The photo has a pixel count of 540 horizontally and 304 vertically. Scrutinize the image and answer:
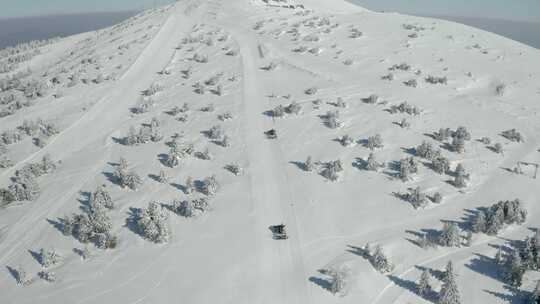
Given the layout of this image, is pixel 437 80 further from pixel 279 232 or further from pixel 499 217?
pixel 279 232

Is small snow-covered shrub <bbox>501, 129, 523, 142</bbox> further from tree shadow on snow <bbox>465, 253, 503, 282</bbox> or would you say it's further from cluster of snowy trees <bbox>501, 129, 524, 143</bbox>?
tree shadow on snow <bbox>465, 253, 503, 282</bbox>

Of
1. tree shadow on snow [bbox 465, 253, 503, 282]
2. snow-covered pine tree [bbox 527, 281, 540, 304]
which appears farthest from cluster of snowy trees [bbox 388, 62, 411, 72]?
snow-covered pine tree [bbox 527, 281, 540, 304]

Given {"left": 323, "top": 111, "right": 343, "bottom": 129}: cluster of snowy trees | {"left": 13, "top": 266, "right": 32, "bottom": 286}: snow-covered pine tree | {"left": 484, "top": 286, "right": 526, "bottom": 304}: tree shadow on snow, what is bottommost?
{"left": 13, "top": 266, "right": 32, "bottom": 286}: snow-covered pine tree

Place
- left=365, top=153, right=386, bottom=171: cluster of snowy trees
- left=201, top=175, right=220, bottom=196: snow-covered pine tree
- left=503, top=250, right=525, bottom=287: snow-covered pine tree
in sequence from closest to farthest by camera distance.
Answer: left=503, top=250, right=525, bottom=287: snow-covered pine tree
left=201, top=175, right=220, bottom=196: snow-covered pine tree
left=365, top=153, right=386, bottom=171: cluster of snowy trees

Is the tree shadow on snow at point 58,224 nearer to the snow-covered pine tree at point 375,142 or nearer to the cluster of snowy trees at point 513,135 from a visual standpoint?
the snow-covered pine tree at point 375,142

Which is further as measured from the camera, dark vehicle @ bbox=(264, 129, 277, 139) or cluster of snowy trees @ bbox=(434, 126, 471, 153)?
dark vehicle @ bbox=(264, 129, 277, 139)

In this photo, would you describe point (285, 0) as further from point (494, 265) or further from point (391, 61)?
point (494, 265)

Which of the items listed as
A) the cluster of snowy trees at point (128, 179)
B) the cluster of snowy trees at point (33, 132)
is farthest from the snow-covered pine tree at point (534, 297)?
the cluster of snowy trees at point (33, 132)
